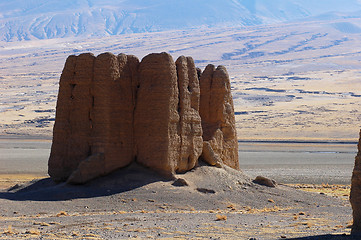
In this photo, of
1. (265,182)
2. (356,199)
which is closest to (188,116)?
(265,182)

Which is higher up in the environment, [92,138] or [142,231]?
[92,138]

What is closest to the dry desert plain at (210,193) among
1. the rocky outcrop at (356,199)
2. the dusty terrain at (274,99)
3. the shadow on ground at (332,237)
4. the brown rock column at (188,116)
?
the shadow on ground at (332,237)

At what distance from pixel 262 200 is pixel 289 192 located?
1.84 metres

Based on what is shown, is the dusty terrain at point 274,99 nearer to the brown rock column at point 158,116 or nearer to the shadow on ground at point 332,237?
the brown rock column at point 158,116

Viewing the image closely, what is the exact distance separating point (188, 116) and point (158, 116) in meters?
1.55

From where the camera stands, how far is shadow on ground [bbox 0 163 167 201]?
2384 cm

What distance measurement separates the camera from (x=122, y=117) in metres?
25.3

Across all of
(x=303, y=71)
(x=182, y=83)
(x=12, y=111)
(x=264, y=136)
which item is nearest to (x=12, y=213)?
(x=182, y=83)

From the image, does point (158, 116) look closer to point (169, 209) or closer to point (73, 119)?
point (73, 119)

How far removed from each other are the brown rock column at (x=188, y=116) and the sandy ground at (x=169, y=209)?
0.60m

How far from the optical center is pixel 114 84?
2512 cm

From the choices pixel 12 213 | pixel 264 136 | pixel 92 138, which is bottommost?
→ pixel 264 136

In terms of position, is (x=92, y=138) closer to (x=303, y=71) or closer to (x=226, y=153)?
(x=226, y=153)

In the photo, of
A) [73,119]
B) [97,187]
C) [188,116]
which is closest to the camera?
[97,187]
